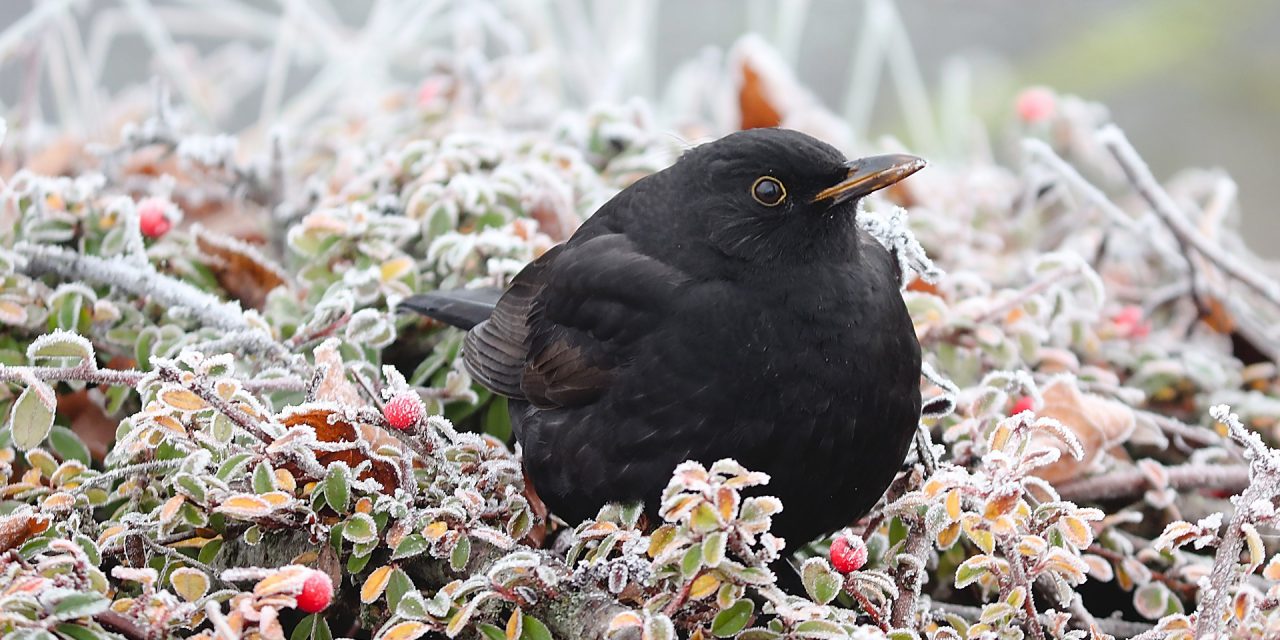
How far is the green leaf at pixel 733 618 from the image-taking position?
1568 mm

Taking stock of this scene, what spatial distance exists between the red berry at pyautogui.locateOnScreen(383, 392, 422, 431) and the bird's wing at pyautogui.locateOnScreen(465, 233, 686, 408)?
1.20 feet

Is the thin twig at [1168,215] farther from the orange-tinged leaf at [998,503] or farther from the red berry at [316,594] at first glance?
the red berry at [316,594]

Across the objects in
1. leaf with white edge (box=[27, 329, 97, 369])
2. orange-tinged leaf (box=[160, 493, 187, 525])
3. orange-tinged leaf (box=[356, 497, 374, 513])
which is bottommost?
orange-tinged leaf (box=[356, 497, 374, 513])

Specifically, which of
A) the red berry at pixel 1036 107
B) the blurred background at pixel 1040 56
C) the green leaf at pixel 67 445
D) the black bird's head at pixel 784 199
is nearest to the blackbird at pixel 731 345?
the black bird's head at pixel 784 199

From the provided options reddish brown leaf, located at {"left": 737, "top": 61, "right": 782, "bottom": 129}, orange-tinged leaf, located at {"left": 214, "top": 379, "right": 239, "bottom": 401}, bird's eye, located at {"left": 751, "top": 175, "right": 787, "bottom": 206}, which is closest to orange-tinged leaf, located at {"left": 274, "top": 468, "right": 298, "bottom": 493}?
orange-tinged leaf, located at {"left": 214, "top": 379, "right": 239, "bottom": 401}

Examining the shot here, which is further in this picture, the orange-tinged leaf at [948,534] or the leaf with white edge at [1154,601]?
the leaf with white edge at [1154,601]

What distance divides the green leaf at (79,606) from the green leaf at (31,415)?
43cm

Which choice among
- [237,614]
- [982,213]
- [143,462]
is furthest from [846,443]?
[982,213]

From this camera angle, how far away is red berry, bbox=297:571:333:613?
1560 mm

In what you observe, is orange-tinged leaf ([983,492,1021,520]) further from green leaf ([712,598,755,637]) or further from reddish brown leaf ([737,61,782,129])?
reddish brown leaf ([737,61,782,129])

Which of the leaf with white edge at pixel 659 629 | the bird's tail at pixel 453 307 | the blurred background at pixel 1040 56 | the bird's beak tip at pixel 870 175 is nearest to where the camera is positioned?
the leaf with white edge at pixel 659 629

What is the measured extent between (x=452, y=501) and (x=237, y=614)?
410mm

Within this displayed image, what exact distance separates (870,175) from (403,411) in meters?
0.81

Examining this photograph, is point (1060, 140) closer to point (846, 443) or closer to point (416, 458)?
point (846, 443)
